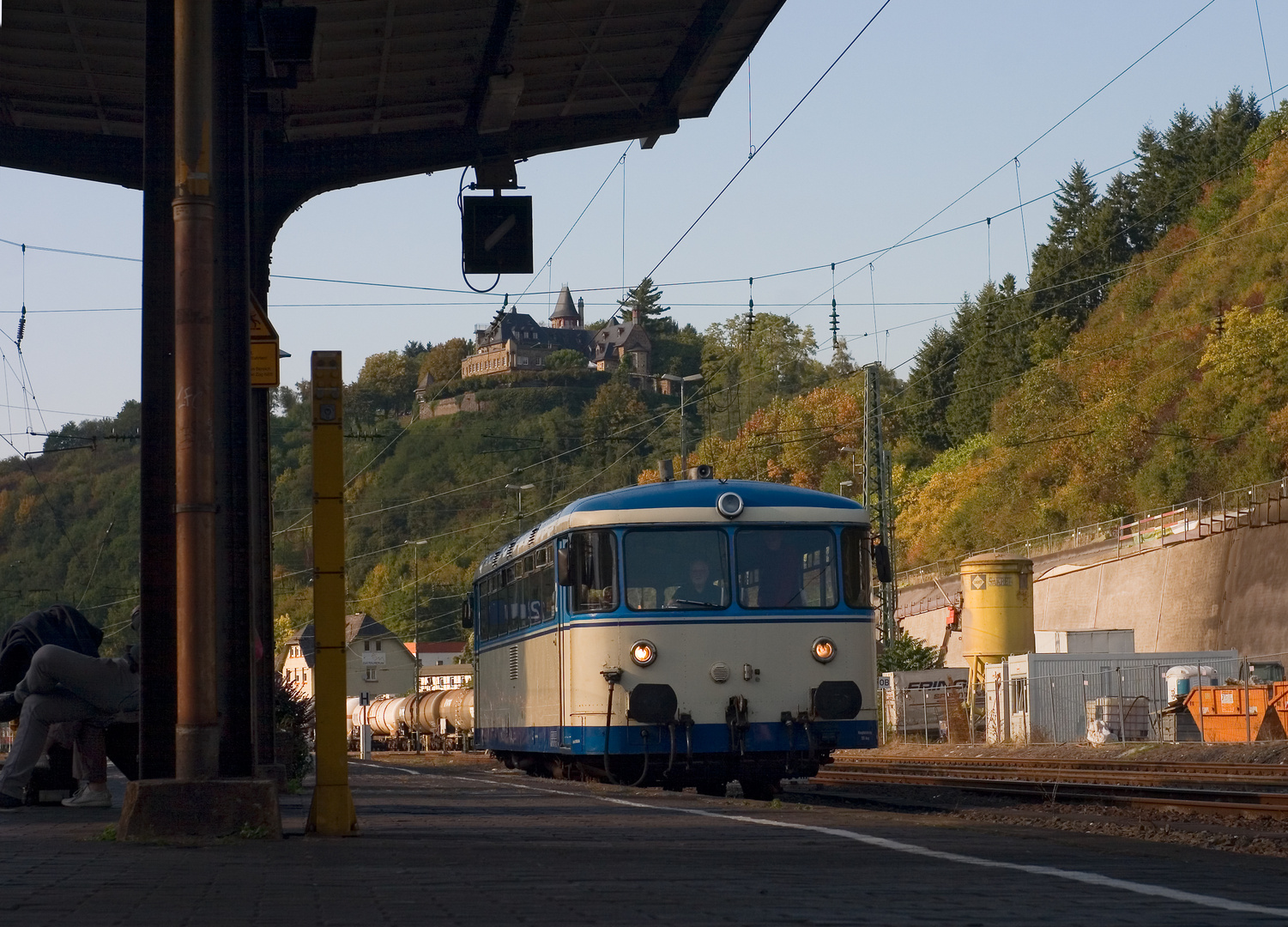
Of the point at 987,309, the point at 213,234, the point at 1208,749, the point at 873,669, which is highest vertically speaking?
the point at 987,309

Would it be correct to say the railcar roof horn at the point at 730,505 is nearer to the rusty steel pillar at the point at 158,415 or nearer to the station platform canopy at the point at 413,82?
A: the station platform canopy at the point at 413,82

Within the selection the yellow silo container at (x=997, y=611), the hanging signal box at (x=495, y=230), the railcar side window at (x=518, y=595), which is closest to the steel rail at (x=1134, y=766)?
the railcar side window at (x=518, y=595)

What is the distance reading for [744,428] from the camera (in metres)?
97.4

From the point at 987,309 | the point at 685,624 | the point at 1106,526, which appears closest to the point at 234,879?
the point at 685,624

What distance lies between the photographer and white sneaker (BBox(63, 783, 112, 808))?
1242 centimetres

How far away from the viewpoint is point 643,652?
16828 mm

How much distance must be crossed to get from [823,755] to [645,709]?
1.87 meters

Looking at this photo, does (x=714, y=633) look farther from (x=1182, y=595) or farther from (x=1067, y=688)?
(x=1182, y=595)

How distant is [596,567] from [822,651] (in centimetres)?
240

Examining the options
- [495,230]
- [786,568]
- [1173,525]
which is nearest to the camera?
[495,230]

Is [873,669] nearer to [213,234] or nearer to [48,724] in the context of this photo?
[48,724]

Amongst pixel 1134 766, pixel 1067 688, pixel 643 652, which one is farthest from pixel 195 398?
pixel 1067 688

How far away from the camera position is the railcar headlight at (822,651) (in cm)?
1705

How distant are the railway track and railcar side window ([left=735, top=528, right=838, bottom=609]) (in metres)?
3.00
